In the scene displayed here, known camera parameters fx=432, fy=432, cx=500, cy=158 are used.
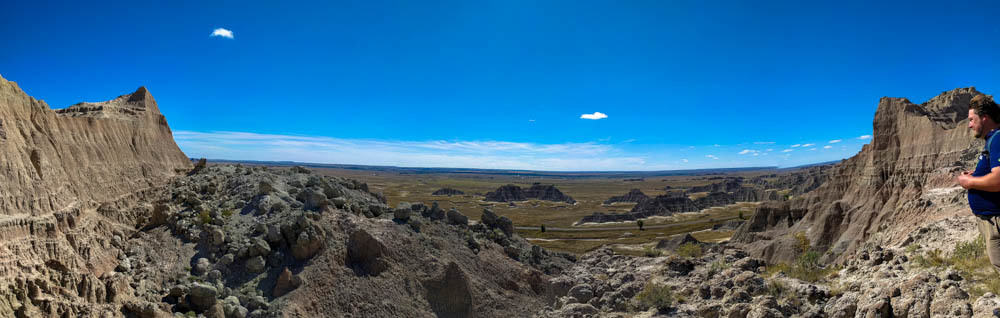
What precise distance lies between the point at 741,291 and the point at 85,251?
2242 centimetres

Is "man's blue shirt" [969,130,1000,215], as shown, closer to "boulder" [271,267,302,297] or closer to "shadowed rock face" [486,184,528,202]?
"boulder" [271,267,302,297]

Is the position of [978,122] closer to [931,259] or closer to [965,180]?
[965,180]

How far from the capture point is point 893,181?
110ft

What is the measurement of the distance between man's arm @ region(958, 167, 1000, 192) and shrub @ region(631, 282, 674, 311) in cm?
1193

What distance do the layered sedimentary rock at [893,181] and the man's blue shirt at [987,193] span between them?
1976 cm

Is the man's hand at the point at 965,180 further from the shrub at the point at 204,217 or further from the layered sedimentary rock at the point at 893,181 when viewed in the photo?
the shrub at the point at 204,217

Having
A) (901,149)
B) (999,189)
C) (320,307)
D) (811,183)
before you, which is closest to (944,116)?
(901,149)

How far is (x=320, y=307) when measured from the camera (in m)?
18.6

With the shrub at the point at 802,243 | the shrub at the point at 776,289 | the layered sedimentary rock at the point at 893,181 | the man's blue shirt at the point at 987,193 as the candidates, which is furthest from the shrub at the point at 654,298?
the shrub at the point at 802,243

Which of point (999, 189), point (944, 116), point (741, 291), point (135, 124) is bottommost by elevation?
point (741, 291)

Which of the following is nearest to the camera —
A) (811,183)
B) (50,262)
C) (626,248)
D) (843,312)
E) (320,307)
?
(843,312)

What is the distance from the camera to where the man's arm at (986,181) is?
553 cm

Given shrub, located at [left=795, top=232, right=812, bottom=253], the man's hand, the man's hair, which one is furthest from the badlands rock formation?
shrub, located at [left=795, top=232, right=812, bottom=253]

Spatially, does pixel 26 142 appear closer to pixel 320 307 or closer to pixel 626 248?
pixel 320 307
